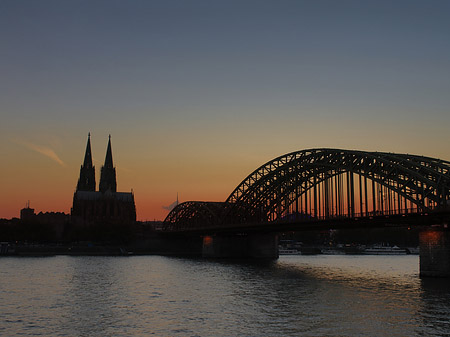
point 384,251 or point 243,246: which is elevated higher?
point 243,246

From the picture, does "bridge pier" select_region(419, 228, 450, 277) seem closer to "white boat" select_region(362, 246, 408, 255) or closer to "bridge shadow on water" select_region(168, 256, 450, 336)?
"bridge shadow on water" select_region(168, 256, 450, 336)

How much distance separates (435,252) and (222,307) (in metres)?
32.5

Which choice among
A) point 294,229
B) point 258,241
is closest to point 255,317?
point 294,229

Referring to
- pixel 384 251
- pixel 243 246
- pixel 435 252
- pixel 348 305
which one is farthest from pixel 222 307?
pixel 384 251

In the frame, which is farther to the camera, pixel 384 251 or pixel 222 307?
pixel 384 251

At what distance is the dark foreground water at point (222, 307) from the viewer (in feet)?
110

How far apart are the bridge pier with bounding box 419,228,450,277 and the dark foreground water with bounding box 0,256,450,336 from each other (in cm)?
293

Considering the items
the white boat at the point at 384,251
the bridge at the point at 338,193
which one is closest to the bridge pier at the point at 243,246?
the bridge at the point at 338,193

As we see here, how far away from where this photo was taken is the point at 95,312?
39.7 meters

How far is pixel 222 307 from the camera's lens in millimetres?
43000

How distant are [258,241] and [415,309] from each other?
82.2 m

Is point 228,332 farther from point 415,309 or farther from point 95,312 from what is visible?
point 415,309

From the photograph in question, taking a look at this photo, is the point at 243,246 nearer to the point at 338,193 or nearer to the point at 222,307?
the point at 338,193

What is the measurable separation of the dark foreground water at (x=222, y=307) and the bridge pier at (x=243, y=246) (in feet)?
179
